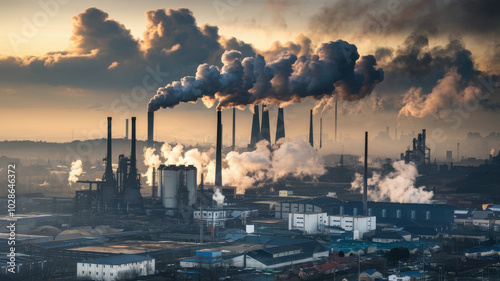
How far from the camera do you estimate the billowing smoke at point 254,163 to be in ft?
258

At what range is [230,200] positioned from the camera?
7256cm

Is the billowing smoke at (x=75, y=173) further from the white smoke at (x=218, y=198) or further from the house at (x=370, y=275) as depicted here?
the house at (x=370, y=275)

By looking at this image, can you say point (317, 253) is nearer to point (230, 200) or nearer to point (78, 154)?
point (230, 200)

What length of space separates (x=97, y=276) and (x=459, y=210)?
42.2 m

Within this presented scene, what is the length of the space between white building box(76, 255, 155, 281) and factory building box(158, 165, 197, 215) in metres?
19.8

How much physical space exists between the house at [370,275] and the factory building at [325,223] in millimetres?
16427

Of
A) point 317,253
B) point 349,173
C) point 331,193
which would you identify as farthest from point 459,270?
point 349,173

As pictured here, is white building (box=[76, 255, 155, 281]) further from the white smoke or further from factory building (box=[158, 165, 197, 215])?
the white smoke

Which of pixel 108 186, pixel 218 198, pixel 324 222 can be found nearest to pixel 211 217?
pixel 218 198

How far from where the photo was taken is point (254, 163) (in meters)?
87.6

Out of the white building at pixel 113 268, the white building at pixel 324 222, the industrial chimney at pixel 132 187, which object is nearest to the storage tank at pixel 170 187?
the industrial chimney at pixel 132 187

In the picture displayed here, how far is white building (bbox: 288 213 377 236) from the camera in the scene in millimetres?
60812

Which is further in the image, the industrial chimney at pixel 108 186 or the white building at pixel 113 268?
the industrial chimney at pixel 108 186

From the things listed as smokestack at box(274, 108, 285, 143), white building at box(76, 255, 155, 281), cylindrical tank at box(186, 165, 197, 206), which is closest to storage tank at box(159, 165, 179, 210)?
cylindrical tank at box(186, 165, 197, 206)
